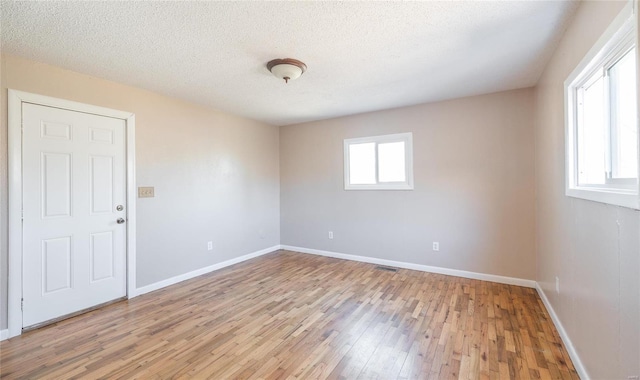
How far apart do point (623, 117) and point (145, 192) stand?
4.22 metres

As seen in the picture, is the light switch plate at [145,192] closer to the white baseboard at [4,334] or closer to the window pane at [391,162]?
the white baseboard at [4,334]

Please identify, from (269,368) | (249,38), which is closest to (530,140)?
(249,38)

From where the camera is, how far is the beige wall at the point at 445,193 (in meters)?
3.26

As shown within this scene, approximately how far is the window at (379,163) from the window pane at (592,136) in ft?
7.03

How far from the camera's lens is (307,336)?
2.22 m

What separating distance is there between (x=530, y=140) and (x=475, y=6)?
220cm

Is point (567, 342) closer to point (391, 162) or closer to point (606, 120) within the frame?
point (606, 120)

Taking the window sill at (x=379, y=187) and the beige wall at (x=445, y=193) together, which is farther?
the window sill at (x=379, y=187)

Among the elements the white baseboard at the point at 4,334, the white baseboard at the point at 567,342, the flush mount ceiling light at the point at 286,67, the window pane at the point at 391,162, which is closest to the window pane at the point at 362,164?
the window pane at the point at 391,162

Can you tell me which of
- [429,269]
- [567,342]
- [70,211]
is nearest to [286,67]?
[70,211]

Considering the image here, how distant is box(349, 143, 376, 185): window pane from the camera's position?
4332 mm

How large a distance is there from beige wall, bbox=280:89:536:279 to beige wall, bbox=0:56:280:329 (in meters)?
1.14

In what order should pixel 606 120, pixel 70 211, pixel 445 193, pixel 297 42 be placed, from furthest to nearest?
pixel 445 193, pixel 70 211, pixel 297 42, pixel 606 120

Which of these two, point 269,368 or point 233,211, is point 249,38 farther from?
point 233,211
